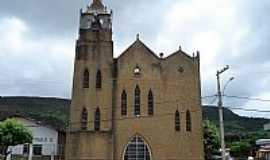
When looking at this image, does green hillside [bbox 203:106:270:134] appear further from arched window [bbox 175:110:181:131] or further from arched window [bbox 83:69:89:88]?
arched window [bbox 83:69:89:88]

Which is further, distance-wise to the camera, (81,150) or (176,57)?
(176,57)

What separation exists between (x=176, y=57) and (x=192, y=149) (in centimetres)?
981

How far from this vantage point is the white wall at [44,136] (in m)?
48.5

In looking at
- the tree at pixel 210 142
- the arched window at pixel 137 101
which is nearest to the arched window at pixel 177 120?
the arched window at pixel 137 101

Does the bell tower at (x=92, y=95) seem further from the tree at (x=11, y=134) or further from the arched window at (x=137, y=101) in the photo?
the tree at (x=11, y=134)

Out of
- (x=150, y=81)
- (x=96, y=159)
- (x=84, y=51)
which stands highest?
(x=84, y=51)

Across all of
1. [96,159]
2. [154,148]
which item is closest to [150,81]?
[154,148]

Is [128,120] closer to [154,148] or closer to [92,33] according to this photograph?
[154,148]

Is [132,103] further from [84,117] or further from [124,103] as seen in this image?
[84,117]

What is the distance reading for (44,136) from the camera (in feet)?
161

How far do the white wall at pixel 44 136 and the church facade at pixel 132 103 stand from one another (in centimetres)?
750

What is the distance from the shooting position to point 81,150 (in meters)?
41.2

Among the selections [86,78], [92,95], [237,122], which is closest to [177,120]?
[92,95]

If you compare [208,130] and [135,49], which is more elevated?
[135,49]
